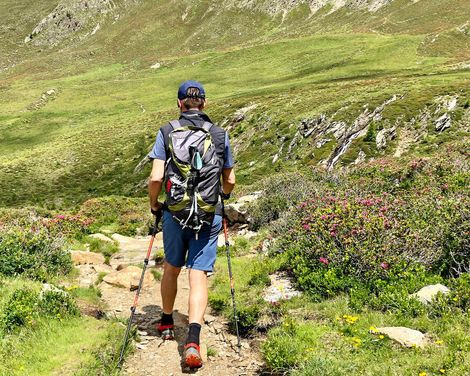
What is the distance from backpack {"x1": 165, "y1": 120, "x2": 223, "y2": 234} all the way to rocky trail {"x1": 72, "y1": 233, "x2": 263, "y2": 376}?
6.26 feet

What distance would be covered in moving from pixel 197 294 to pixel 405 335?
282cm

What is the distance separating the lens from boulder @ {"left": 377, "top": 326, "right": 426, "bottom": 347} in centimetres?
544

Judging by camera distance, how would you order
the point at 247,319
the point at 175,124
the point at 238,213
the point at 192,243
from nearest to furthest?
1. the point at 175,124
2. the point at 192,243
3. the point at 247,319
4. the point at 238,213

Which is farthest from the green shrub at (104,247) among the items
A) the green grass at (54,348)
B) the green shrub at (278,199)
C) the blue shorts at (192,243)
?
the blue shorts at (192,243)

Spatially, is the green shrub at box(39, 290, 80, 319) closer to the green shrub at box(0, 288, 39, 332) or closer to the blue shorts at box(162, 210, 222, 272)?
the green shrub at box(0, 288, 39, 332)

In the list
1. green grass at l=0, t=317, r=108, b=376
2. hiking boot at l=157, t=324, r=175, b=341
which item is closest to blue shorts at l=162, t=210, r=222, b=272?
hiking boot at l=157, t=324, r=175, b=341

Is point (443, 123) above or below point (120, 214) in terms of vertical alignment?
below

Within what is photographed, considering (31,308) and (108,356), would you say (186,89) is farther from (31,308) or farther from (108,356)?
(31,308)

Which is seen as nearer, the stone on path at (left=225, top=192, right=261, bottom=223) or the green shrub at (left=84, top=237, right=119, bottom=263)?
the green shrub at (left=84, top=237, right=119, bottom=263)

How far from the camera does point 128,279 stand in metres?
10.1

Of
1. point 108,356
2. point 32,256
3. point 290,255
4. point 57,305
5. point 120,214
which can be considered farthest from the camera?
point 120,214

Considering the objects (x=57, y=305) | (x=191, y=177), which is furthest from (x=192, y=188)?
(x=57, y=305)

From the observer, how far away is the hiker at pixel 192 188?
5.62 m

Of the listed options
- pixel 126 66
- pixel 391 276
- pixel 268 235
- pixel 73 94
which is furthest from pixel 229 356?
pixel 126 66
